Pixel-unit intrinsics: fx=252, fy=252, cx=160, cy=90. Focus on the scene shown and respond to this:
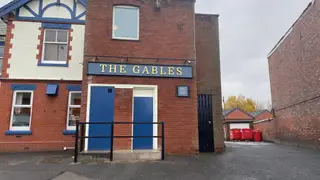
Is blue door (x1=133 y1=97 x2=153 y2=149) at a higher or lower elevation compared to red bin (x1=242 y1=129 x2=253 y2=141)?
higher

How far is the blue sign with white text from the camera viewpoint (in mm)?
9141

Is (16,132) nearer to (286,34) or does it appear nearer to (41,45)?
(41,45)

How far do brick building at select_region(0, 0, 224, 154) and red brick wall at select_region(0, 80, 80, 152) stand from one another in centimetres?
4

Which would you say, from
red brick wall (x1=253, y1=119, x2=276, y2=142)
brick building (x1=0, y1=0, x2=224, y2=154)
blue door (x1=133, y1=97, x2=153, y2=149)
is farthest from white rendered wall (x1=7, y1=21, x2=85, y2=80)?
red brick wall (x1=253, y1=119, x2=276, y2=142)

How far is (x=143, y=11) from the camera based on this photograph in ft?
32.6

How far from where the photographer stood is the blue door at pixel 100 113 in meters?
8.80

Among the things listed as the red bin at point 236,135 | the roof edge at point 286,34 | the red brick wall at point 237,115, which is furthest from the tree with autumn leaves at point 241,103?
the roof edge at point 286,34

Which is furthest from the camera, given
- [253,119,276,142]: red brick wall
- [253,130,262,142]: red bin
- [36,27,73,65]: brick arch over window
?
[253,130,262,142]: red bin

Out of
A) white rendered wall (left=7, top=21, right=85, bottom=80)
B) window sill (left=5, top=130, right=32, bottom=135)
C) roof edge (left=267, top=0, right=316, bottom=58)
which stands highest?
roof edge (left=267, top=0, right=316, bottom=58)

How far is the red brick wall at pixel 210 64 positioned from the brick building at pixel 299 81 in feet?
20.8

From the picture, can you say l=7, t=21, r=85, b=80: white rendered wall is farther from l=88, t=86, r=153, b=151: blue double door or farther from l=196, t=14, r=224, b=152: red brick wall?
l=196, t=14, r=224, b=152: red brick wall

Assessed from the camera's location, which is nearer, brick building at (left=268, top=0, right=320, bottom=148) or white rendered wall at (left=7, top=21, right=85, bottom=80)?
white rendered wall at (left=7, top=21, right=85, bottom=80)

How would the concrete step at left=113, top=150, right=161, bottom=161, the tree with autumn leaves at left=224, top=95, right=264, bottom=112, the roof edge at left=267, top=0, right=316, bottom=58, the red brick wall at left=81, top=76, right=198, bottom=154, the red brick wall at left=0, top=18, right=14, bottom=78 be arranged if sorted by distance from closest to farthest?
the concrete step at left=113, top=150, right=161, bottom=161
the red brick wall at left=81, top=76, right=198, bottom=154
the red brick wall at left=0, top=18, right=14, bottom=78
the roof edge at left=267, top=0, right=316, bottom=58
the tree with autumn leaves at left=224, top=95, right=264, bottom=112

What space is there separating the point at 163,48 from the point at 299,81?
38.0 ft
